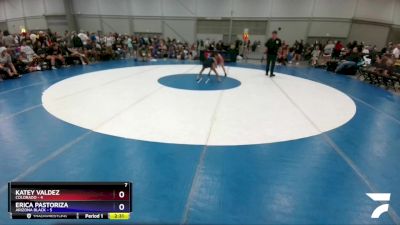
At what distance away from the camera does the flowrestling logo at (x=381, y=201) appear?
2.97 meters

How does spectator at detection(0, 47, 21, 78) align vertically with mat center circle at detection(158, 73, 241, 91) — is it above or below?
above

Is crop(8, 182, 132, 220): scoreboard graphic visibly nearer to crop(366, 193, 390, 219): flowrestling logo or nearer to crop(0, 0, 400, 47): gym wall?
crop(366, 193, 390, 219): flowrestling logo

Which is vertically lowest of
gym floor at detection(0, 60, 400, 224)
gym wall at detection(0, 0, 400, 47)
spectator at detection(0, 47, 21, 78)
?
gym floor at detection(0, 60, 400, 224)

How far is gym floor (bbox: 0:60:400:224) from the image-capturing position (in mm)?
3062

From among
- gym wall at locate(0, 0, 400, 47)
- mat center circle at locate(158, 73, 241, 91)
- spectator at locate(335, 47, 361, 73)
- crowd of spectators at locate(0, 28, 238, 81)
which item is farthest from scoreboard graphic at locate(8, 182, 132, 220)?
gym wall at locate(0, 0, 400, 47)

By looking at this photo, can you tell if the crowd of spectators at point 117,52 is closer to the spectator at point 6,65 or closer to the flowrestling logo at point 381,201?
the spectator at point 6,65

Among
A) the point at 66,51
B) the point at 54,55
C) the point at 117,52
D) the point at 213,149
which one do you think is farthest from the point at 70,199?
the point at 117,52

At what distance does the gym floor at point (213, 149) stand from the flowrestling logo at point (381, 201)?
0.18 feet

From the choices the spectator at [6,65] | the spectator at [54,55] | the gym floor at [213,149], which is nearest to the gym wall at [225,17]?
the spectator at [54,55]

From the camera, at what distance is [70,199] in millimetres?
1983

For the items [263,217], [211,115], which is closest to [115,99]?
[211,115]

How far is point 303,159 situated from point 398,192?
130cm

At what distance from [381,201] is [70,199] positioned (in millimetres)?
3627

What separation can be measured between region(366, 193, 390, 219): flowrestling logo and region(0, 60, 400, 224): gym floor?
6 cm
